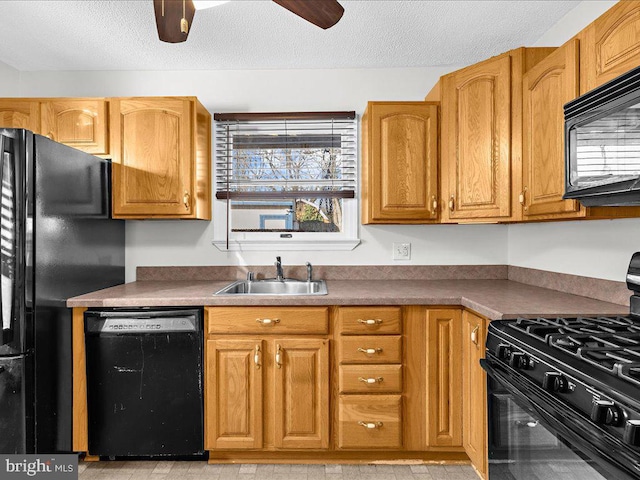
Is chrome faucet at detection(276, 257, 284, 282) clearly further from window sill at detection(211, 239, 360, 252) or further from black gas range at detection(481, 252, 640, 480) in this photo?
black gas range at detection(481, 252, 640, 480)

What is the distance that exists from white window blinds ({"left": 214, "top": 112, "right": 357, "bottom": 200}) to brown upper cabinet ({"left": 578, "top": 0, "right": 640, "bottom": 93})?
57.5 inches

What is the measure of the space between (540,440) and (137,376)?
72.2 inches

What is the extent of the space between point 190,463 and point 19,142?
1.80m

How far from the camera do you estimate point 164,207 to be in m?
2.52

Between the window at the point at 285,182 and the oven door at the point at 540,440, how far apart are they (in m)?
1.51

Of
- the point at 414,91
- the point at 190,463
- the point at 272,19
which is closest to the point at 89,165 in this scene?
the point at 272,19

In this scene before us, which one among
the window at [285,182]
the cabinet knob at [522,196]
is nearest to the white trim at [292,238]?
the window at [285,182]

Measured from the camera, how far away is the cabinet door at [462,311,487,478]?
6.26ft

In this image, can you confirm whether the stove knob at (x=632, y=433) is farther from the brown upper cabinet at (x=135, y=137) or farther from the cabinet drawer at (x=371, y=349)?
the brown upper cabinet at (x=135, y=137)

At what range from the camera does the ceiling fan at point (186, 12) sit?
4.75ft

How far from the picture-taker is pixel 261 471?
2176mm

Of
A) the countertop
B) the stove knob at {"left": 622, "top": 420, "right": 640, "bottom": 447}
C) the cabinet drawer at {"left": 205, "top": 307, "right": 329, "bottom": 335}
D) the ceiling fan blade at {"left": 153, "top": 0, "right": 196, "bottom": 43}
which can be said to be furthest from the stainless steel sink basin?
the stove knob at {"left": 622, "top": 420, "right": 640, "bottom": 447}

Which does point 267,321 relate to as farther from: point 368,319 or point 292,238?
point 292,238

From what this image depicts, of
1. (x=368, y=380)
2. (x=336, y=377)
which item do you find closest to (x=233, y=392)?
(x=336, y=377)
